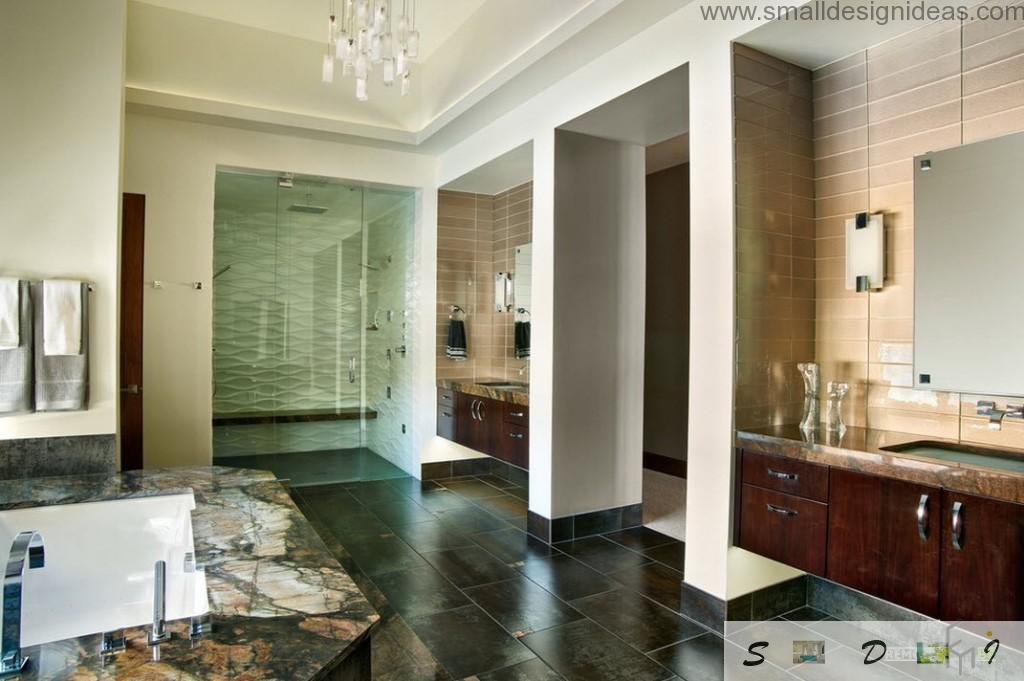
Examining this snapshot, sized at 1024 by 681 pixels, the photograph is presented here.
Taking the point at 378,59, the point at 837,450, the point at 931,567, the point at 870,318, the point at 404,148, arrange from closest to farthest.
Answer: the point at 931,567
the point at 837,450
the point at 378,59
the point at 870,318
the point at 404,148

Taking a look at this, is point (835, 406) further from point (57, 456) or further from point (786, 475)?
point (57, 456)

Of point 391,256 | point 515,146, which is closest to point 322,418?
point 391,256

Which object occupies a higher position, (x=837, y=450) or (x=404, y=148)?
(x=404, y=148)

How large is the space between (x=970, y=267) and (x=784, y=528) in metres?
1.22

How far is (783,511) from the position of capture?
97.8 inches

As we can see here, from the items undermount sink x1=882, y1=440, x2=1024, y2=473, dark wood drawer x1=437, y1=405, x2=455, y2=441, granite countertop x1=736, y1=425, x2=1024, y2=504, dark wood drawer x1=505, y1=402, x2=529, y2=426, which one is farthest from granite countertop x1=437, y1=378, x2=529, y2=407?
undermount sink x1=882, y1=440, x2=1024, y2=473

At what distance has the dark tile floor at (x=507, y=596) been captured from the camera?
243 cm

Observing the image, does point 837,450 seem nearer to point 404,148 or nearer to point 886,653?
point 886,653

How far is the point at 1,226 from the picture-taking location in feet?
8.47

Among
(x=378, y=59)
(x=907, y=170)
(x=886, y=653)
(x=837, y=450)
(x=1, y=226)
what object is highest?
(x=378, y=59)

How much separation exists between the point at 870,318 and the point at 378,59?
2.36 meters

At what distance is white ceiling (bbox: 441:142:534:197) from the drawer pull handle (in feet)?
8.90

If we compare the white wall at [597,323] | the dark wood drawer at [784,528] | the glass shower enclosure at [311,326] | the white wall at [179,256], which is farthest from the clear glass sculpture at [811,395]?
the white wall at [179,256]

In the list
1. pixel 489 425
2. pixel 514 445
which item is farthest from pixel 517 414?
pixel 489 425
